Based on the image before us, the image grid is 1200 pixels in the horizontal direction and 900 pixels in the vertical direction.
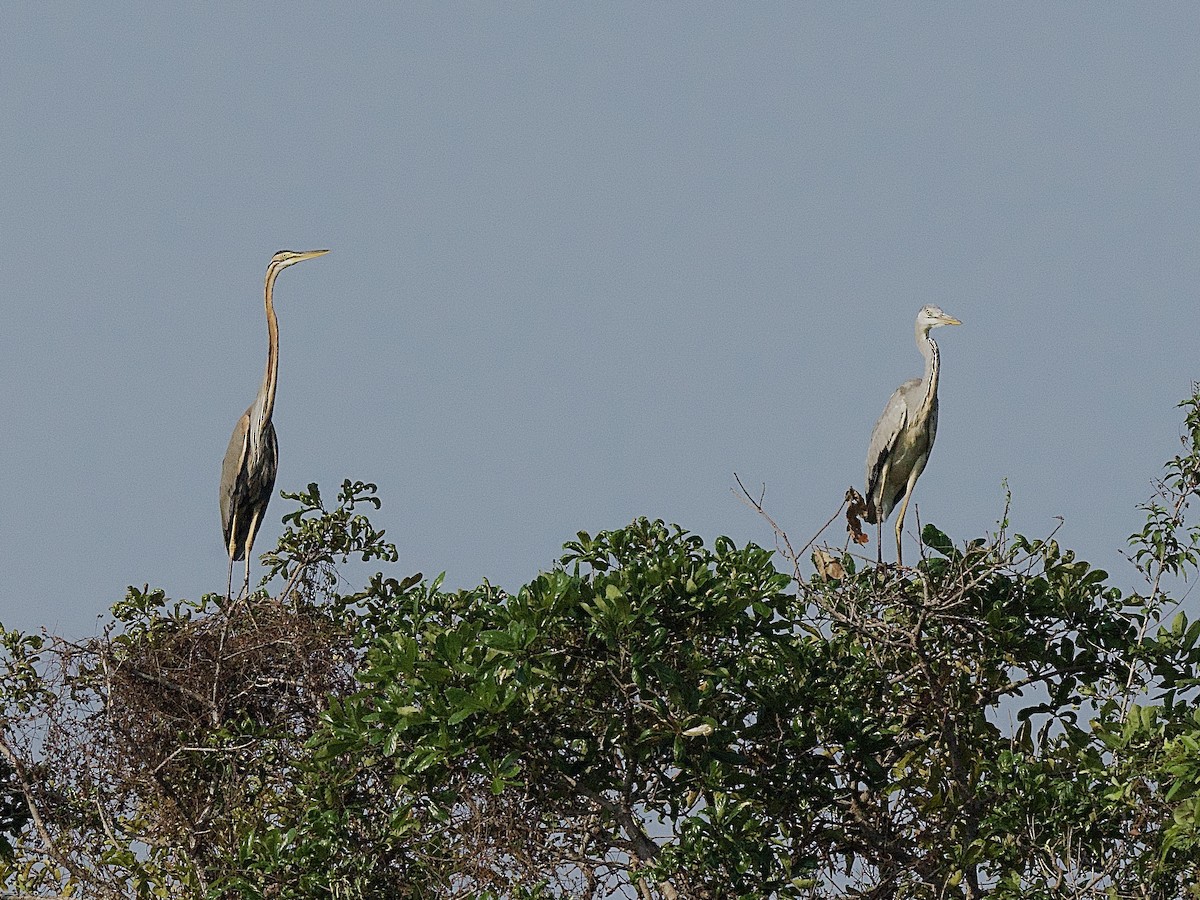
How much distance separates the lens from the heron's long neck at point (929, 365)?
1066 centimetres

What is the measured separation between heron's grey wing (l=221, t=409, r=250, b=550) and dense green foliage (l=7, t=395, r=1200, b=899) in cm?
445

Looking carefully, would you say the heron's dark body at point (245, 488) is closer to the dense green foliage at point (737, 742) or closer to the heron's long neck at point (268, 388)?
the heron's long neck at point (268, 388)

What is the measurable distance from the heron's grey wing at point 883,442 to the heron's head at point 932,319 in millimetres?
525

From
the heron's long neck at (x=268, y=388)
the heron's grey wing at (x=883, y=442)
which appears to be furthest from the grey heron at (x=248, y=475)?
the heron's grey wing at (x=883, y=442)

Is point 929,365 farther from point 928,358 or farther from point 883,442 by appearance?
point 883,442

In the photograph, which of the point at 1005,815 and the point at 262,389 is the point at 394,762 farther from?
the point at 262,389

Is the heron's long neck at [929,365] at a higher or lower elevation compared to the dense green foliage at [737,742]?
higher

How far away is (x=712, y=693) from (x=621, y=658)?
1.57ft

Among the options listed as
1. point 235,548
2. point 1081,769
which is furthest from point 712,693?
point 235,548

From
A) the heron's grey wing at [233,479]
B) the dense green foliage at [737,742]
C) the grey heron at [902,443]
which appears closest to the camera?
the dense green foliage at [737,742]

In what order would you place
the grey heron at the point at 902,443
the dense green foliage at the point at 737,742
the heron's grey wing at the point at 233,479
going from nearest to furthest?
1. the dense green foliage at the point at 737,742
2. the grey heron at the point at 902,443
3. the heron's grey wing at the point at 233,479

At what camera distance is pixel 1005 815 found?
593cm

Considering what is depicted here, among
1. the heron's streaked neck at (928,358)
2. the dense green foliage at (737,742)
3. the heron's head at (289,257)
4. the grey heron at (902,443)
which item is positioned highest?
the heron's head at (289,257)

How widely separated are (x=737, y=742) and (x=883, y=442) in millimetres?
4814
